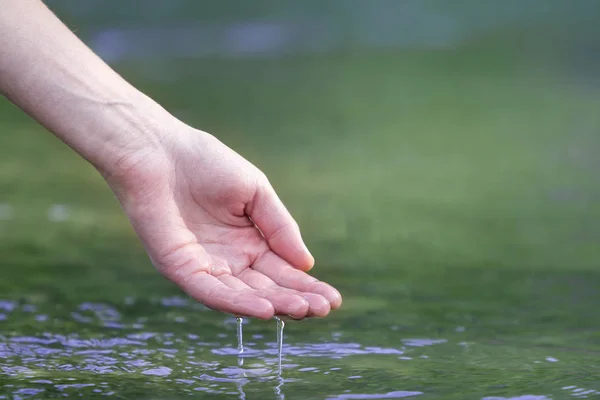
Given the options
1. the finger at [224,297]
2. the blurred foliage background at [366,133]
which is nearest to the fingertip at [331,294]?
the finger at [224,297]

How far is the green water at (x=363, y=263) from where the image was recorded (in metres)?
2.56

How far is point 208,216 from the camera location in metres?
2.63

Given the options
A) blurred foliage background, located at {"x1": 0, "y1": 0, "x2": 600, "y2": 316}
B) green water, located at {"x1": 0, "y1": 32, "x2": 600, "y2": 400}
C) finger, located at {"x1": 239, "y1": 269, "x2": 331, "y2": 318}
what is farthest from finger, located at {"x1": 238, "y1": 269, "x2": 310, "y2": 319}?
blurred foliage background, located at {"x1": 0, "y1": 0, "x2": 600, "y2": 316}

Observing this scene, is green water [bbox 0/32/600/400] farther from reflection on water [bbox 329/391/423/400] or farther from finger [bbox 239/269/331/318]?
finger [bbox 239/269/331/318]

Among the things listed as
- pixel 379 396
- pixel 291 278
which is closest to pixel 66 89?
pixel 291 278

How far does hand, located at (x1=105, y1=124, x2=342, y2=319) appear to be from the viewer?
98.8 inches

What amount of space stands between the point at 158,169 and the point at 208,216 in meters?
0.19

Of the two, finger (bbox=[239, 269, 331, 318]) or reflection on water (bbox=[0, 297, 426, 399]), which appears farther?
reflection on water (bbox=[0, 297, 426, 399])

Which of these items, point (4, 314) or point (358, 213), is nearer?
point (4, 314)

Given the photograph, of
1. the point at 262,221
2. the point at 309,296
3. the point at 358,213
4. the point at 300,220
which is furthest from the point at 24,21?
the point at 358,213

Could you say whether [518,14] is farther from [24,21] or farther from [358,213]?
[24,21]

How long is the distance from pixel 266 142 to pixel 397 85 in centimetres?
319

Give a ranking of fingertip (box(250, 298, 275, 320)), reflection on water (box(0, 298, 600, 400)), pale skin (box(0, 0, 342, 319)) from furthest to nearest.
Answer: pale skin (box(0, 0, 342, 319)), reflection on water (box(0, 298, 600, 400)), fingertip (box(250, 298, 275, 320))

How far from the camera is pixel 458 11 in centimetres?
1337
